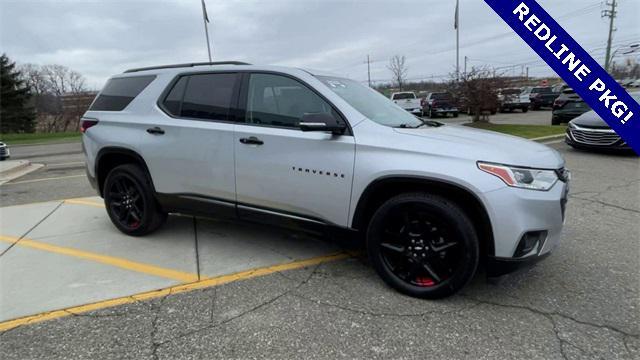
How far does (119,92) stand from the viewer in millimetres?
4820

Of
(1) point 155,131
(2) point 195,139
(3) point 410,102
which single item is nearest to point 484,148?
(2) point 195,139

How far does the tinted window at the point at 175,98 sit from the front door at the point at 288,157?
0.85m

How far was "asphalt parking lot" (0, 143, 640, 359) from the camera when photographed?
8.85 ft

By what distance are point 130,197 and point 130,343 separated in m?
2.33

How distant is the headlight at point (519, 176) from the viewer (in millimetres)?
2869

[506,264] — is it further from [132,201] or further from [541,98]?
[541,98]

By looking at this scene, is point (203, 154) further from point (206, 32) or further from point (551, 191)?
point (206, 32)

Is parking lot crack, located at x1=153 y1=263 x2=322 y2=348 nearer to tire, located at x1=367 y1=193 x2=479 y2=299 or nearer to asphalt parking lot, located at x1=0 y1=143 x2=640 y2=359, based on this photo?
asphalt parking lot, located at x1=0 y1=143 x2=640 y2=359

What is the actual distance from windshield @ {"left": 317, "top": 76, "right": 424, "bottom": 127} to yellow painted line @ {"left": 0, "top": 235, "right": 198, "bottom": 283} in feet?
6.73

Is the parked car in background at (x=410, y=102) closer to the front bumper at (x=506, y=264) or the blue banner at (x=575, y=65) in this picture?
the blue banner at (x=575, y=65)

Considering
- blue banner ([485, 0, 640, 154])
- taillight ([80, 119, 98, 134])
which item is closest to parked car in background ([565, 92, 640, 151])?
blue banner ([485, 0, 640, 154])

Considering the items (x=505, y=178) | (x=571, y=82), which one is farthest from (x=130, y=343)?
(x=571, y=82)

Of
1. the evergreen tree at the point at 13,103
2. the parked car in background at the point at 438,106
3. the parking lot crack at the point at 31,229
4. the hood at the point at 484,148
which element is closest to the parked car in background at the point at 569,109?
the parked car in background at the point at 438,106

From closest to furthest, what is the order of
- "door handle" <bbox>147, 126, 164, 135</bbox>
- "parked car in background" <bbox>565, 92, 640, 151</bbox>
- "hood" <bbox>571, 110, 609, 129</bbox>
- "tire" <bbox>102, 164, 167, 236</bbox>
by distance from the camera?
"door handle" <bbox>147, 126, 164, 135</bbox> → "tire" <bbox>102, 164, 167, 236</bbox> → "parked car in background" <bbox>565, 92, 640, 151</bbox> → "hood" <bbox>571, 110, 609, 129</bbox>
